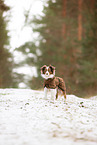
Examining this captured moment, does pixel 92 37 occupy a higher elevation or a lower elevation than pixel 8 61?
higher

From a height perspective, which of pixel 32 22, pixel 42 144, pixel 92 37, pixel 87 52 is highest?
pixel 32 22

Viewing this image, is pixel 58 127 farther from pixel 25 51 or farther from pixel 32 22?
pixel 32 22

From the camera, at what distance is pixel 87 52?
2302 cm

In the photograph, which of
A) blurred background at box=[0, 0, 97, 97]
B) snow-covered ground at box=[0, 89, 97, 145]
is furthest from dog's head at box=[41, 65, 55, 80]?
blurred background at box=[0, 0, 97, 97]

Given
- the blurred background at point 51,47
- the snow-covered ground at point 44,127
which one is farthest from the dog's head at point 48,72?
the blurred background at point 51,47

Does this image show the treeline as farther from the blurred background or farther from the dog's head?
the dog's head

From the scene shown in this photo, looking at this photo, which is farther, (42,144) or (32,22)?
(32,22)

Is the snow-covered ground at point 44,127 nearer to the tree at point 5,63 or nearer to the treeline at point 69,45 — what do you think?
the treeline at point 69,45

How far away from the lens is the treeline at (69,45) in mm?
22625

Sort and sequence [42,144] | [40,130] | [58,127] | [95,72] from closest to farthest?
[42,144]
[40,130]
[58,127]
[95,72]

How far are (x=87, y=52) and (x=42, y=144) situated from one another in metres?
20.0

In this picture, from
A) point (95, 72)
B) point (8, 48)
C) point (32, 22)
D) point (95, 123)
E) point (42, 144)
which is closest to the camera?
point (42, 144)

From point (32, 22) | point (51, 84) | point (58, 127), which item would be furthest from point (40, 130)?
point (32, 22)

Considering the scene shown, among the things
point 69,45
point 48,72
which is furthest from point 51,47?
point 48,72
